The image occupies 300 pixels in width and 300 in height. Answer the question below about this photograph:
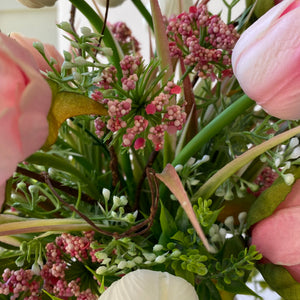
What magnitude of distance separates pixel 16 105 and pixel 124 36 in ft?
0.87

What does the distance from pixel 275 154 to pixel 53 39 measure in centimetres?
161

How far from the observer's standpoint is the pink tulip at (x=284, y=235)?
27 centimetres

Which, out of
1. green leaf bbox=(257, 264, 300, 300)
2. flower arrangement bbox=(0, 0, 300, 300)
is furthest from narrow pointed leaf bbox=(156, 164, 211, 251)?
green leaf bbox=(257, 264, 300, 300)

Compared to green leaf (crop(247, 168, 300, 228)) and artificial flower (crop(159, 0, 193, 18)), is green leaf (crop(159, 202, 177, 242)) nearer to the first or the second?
green leaf (crop(247, 168, 300, 228))

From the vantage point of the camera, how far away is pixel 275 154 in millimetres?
278

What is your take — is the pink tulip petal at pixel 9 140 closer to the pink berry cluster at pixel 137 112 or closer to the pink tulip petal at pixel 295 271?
the pink berry cluster at pixel 137 112

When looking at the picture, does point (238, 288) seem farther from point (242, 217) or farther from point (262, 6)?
point (262, 6)

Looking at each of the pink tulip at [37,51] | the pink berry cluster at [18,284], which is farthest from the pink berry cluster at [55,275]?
the pink tulip at [37,51]

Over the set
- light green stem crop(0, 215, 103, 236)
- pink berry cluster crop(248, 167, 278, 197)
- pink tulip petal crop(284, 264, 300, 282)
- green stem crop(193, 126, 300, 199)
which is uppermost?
green stem crop(193, 126, 300, 199)

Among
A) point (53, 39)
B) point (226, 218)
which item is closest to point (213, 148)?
point (226, 218)

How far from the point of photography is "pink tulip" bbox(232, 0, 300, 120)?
220 millimetres

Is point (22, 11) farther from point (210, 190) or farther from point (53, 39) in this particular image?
point (210, 190)

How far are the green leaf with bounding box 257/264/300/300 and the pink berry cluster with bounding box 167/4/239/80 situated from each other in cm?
13

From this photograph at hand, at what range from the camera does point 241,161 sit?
0.25 metres
